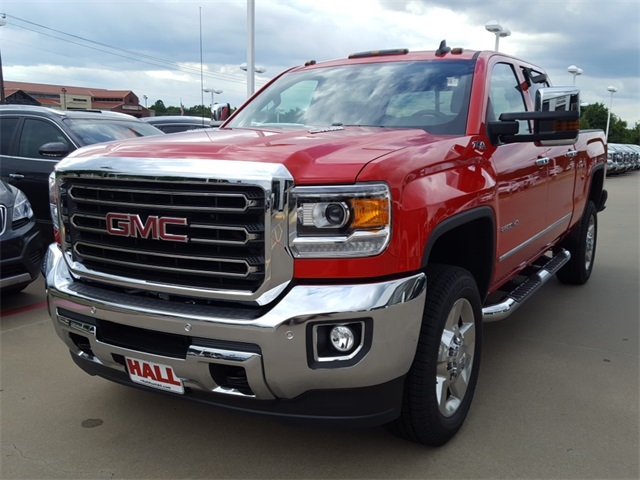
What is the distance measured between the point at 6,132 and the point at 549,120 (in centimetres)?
639

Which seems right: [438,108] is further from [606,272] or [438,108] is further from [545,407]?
[606,272]

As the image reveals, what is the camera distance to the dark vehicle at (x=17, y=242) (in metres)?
4.88

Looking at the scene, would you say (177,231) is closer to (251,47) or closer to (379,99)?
(379,99)

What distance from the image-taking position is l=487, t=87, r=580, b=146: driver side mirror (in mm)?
3096

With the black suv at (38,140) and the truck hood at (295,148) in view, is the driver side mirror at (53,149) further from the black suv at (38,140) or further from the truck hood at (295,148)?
the truck hood at (295,148)

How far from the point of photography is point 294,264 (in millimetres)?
2320

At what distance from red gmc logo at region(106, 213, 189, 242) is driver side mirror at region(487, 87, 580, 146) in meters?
1.89

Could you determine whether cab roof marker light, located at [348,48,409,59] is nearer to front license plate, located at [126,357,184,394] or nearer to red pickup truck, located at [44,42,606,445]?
red pickup truck, located at [44,42,606,445]

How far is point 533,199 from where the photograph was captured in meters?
4.02

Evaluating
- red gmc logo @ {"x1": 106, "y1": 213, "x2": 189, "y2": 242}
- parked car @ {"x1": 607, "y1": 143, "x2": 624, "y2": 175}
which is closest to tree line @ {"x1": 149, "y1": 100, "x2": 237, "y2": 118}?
red gmc logo @ {"x1": 106, "y1": 213, "x2": 189, "y2": 242}

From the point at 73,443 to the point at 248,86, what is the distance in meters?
11.7

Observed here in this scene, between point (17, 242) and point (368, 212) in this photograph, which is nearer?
point (368, 212)

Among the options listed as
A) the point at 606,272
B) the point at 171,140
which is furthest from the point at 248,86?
the point at 171,140

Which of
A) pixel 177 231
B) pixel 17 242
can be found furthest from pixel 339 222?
pixel 17 242
